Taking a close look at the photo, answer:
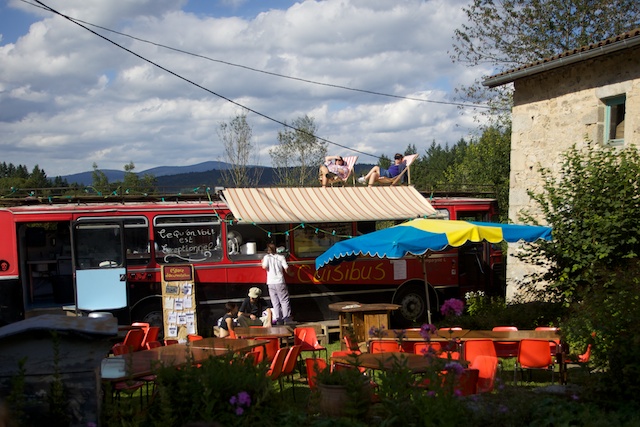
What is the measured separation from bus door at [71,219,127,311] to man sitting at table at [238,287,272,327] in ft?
7.21

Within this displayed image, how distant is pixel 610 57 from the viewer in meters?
10.8

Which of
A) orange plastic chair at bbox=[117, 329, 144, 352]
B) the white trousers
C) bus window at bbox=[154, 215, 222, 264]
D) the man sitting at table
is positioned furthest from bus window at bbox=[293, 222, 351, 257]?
orange plastic chair at bbox=[117, 329, 144, 352]

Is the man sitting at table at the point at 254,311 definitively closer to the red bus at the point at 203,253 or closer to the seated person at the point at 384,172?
the red bus at the point at 203,253

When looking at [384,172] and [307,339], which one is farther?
[384,172]

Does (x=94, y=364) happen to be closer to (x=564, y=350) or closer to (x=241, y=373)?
(x=241, y=373)

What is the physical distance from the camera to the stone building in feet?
34.3

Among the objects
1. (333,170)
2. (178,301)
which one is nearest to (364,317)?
(178,301)

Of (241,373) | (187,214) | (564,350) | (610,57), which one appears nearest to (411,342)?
(564,350)

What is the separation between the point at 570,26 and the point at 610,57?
37.7 feet

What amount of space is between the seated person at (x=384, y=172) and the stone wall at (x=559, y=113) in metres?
2.75

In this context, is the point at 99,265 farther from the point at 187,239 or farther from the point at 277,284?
the point at 277,284

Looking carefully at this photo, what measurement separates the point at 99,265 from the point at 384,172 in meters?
6.96

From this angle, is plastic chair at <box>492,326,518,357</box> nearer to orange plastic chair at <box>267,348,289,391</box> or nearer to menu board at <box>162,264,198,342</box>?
orange plastic chair at <box>267,348,289,391</box>

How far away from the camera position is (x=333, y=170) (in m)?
14.7
